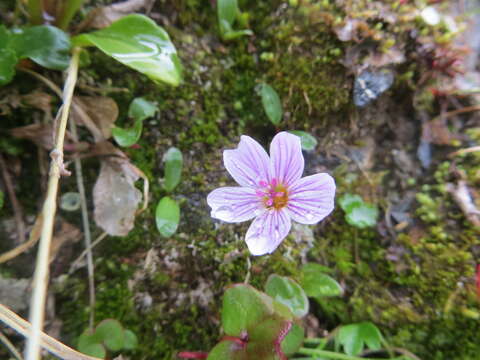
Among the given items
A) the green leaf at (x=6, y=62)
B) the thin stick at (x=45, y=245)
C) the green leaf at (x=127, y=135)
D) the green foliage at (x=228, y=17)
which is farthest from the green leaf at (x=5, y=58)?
the green foliage at (x=228, y=17)

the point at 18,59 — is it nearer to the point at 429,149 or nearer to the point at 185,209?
the point at 185,209

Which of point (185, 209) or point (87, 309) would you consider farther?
point (185, 209)

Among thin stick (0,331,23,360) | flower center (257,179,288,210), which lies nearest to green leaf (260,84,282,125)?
flower center (257,179,288,210)

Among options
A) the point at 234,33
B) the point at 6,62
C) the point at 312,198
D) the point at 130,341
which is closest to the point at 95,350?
the point at 130,341

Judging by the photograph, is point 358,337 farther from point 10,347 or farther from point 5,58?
point 5,58

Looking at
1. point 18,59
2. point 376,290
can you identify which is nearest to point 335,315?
point 376,290

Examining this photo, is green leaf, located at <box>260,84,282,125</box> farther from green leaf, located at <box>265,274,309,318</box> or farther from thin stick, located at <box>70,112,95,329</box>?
thin stick, located at <box>70,112,95,329</box>
